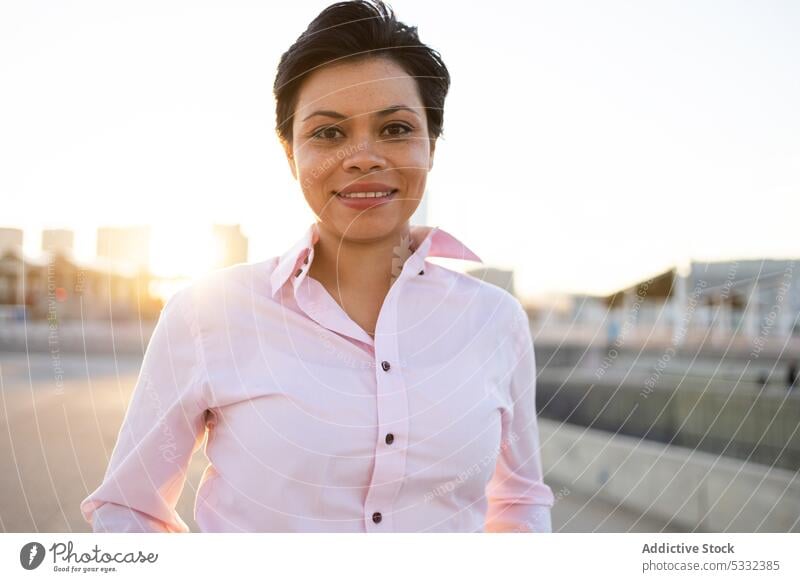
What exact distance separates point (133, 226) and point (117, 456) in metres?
0.49

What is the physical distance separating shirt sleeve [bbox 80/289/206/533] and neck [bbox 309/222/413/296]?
0.21 m

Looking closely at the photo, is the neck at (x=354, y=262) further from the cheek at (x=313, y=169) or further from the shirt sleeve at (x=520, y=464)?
the shirt sleeve at (x=520, y=464)

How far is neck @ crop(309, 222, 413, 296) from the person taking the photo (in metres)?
1.15

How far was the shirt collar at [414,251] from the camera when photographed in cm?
110

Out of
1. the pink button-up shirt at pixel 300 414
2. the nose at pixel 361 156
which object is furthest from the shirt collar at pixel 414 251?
the nose at pixel 361 156

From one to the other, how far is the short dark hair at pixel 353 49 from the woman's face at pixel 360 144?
0.02 meters

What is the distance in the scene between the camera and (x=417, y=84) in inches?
43.7

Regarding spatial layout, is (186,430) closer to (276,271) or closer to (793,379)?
(276,271)

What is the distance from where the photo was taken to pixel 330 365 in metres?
1.08

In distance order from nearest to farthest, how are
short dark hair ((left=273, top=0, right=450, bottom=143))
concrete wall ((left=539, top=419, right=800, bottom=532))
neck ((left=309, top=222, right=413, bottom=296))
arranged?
short dark hair ((left=273, top=0, right=450, bottom=143))
neck ((left=309, top=222, right=413, bottom=296))
concrete wall ((left=539, top=419, right=800, bottom=532))

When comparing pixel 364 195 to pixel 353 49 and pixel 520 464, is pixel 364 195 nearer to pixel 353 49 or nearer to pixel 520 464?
pixel 353 49

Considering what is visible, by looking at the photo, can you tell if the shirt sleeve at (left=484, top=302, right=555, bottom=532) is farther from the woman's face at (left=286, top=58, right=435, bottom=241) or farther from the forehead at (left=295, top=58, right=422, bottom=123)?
the forehead at (left=295, top=58, right=422, bottom=123)

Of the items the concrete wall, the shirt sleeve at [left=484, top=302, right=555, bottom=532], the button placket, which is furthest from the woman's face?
the concrete wall

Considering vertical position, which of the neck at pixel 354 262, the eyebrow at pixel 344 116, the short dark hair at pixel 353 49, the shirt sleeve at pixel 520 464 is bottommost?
the shirt sleeve at pixel 520 464
